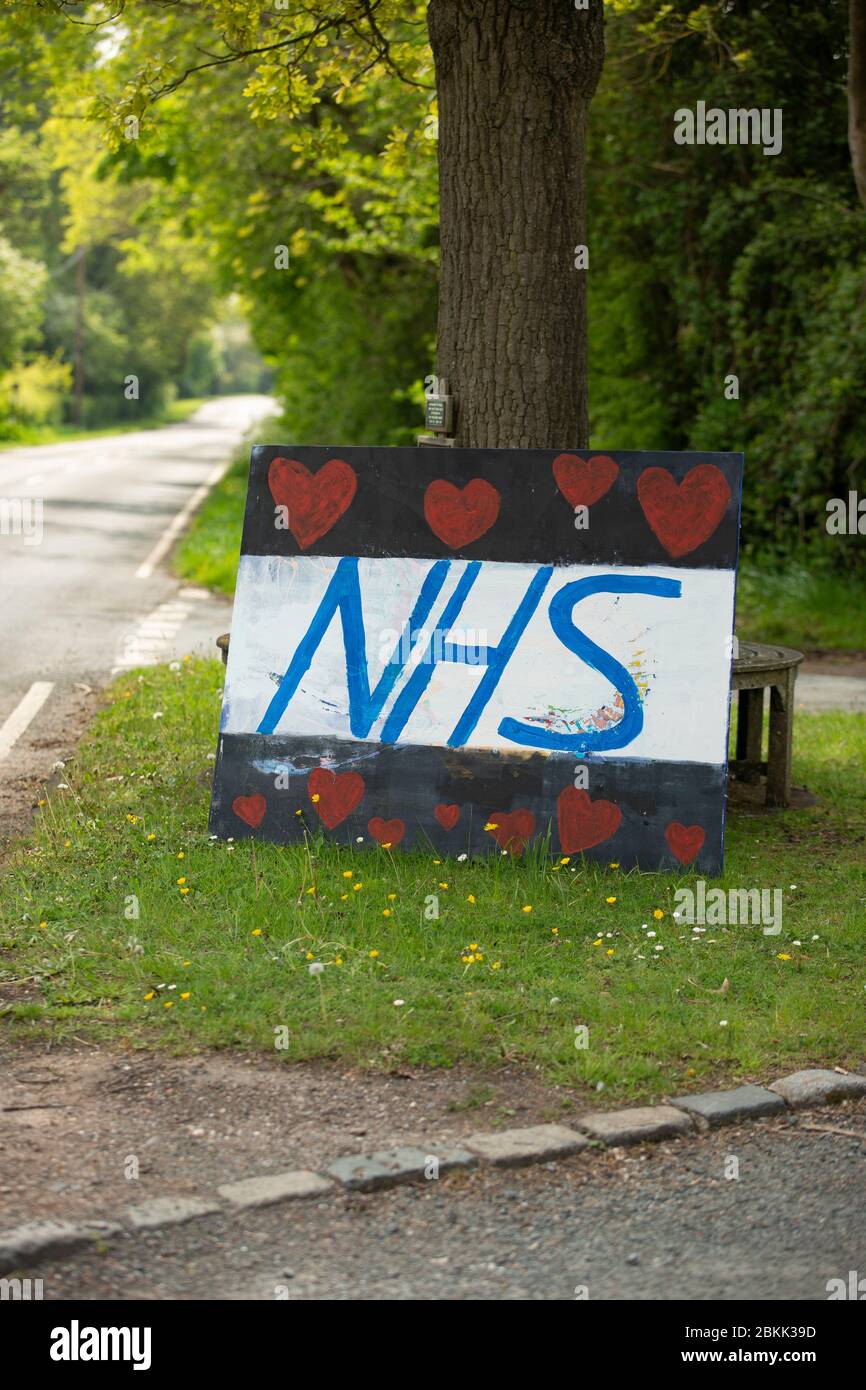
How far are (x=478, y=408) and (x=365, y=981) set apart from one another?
3.14m

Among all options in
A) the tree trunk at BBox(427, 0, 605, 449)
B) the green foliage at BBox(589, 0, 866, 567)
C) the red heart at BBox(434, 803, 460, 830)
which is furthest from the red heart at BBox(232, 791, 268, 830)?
the green foliage at BBox(589, 0, 866, 567)

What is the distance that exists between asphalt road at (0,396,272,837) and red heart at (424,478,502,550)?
2.42 meters

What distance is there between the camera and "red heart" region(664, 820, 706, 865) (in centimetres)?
639

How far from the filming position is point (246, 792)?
264 inches

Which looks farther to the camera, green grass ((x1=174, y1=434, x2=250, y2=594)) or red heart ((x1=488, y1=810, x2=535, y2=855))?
green grass ((x1=174, y1=434, x2=250, y2=594))

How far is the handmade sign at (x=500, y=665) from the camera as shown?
6.45m

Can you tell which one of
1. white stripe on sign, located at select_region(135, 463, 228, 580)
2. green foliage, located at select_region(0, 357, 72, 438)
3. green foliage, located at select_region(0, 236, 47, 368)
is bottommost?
white stripe on sign, located at select_region(135, 463, 228, 580)

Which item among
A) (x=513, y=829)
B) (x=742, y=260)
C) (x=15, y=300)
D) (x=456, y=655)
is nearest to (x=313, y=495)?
(x=456, y=655)

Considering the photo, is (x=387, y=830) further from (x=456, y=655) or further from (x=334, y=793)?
(x=456, y=655)

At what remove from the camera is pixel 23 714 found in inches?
395

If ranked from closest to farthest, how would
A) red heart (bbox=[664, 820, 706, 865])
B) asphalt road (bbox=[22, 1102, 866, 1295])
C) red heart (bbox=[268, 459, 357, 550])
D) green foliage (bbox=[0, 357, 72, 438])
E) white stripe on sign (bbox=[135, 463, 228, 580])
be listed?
1. asphalt road (bbox=[22, 1102, 866, 1295])
2. red heart (bbox=[664, 820, 706, 865])
3. red heart (bbox=[268, 459, 357, 550])
4. white stripe on sign (bbox=[135, 463, 228, 580])
5. green foliage (bbox=[0, 357, 72, 438])

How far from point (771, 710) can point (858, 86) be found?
653 cm

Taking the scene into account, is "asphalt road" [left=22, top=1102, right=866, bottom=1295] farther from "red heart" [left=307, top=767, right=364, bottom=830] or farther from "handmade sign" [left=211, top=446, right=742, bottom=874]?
"red heart" [left=307, top=767, right=364, bottom=830]

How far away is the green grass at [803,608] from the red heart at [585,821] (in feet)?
27.8
